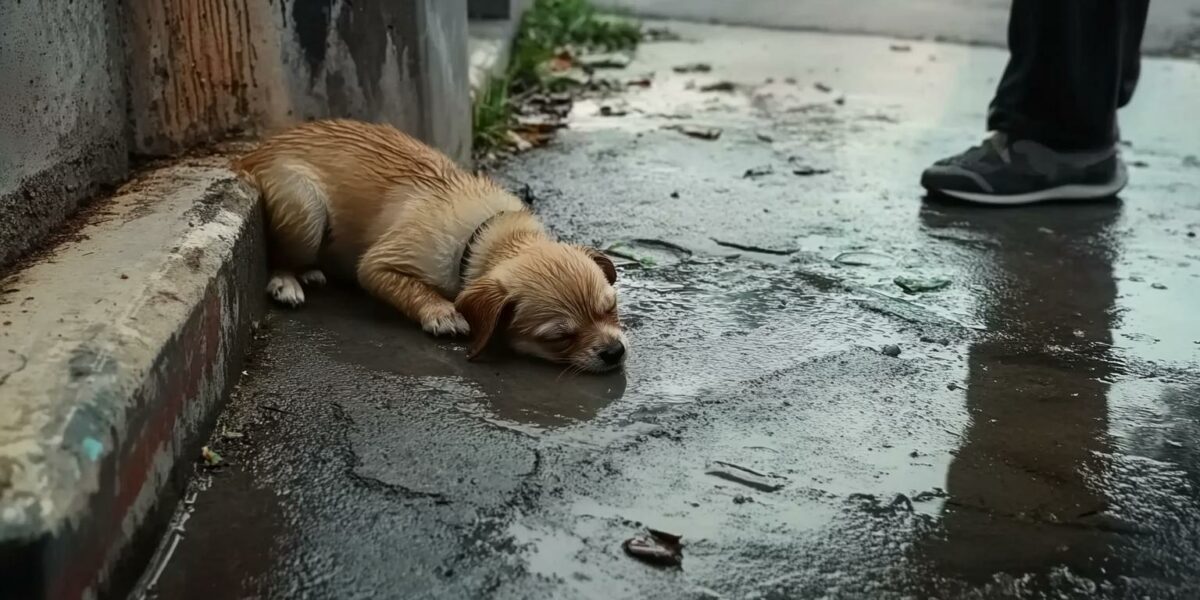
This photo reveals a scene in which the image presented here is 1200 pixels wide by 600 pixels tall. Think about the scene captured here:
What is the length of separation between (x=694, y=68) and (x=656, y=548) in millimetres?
6141

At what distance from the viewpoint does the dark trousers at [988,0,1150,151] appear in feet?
16.0

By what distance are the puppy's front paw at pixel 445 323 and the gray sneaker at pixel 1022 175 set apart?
2.62 metres

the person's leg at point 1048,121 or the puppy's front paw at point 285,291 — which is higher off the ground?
the person's leg at point 1048,121

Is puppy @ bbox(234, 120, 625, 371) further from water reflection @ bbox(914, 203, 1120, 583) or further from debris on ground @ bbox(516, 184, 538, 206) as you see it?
water reflection @ bbox(914, 203, 1120, 583)

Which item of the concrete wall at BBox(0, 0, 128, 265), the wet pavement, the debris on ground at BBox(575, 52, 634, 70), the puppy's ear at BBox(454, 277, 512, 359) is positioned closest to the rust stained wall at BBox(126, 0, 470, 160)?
the concrete wall at BBox(0, 0, 128, 265)

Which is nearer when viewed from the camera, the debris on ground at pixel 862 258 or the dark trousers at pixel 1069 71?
the debris on ground at pixel 862 258

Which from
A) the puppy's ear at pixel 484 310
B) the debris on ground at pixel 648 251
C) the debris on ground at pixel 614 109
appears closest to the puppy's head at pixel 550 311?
the puppy's ear at pixel 484 310

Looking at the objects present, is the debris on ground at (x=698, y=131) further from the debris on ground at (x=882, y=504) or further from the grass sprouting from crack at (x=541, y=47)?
the debris on ground at (x=882, y=504)

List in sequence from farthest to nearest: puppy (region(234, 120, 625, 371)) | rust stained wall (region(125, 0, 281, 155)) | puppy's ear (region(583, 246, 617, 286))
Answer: rust stained wall (region(125, 0, 281, 155)) → puppy's ear (region(583, 246, 617, 286)) → puppy (region(234, 120, 625, 371))

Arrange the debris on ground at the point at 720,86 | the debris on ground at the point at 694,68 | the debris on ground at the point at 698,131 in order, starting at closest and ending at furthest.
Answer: the debris on ground at the point at 698,131
the debris on ground at the point at 720,86
the debris on ground at the point at 694,68

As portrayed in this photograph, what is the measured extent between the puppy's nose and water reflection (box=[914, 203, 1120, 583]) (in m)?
1.00

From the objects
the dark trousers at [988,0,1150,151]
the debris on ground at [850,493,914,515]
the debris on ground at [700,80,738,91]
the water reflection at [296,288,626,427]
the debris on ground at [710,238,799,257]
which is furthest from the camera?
the debris on ground at [700,80,738,91]

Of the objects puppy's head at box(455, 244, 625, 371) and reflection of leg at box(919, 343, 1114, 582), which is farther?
puppy's head at box(455, 244, 625, 371)

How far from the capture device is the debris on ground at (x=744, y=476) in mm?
2721
